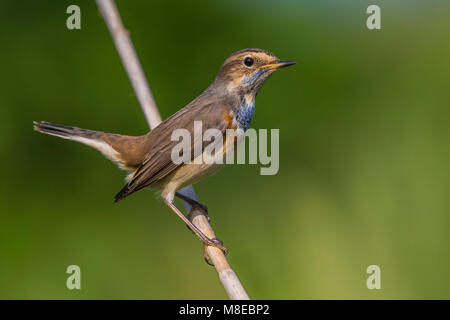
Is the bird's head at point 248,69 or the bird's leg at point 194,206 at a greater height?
the bird's head at point 248,69

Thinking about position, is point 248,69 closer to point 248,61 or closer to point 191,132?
point 248,61

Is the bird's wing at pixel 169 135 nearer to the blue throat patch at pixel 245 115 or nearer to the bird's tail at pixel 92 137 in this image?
the blue throat patch at pixel 245 115

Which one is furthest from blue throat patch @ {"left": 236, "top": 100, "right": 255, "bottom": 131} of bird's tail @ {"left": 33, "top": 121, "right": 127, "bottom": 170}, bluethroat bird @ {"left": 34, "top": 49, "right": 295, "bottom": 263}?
bird's tail @ {"left": 33, "top": 121, "right": 127, "bottom": 170}

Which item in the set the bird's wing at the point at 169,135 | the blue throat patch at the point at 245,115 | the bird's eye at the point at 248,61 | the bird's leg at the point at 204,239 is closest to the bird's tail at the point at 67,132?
the bird's wing at the point at 169,135

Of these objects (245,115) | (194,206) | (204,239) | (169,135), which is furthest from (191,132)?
(204,239)

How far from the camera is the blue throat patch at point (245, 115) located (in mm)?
3863

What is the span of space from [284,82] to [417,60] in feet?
3.44

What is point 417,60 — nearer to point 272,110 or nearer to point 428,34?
point 428,34

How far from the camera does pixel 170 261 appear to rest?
3.66 m

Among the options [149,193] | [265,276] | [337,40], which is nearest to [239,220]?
[265,276]

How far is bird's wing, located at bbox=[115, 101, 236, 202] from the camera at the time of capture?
12.2 ft

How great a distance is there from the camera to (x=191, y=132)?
3754 mm

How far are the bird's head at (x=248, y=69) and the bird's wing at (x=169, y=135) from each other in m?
0.21

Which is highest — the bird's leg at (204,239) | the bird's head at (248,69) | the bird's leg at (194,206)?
the bird's head at (248,69)
